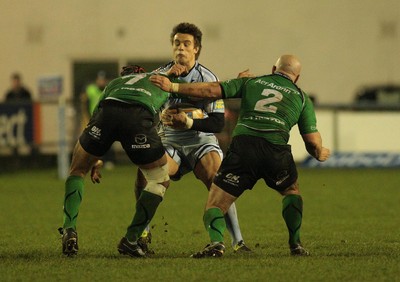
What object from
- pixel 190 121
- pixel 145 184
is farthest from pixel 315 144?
pixel 145 184

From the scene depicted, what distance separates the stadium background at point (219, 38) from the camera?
102 feet

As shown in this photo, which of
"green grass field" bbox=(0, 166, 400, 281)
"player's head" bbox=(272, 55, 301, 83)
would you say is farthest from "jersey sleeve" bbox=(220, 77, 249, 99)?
"green grass field" bbox=(0, 166, 400, 281)

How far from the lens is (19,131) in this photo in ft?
74.6

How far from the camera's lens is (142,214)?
9938 mm

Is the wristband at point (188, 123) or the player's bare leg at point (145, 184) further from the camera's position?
the player's bare leg at point (145, 184)

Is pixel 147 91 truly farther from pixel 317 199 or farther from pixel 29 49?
pixel 29 49

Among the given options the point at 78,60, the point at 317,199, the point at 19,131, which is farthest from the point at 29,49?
the point at 317,199

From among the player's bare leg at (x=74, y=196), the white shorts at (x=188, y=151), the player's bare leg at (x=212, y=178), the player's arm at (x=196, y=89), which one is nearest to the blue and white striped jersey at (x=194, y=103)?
the white shorts at (x=188, y=151)

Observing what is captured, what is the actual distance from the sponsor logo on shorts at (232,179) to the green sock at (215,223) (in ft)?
0.86

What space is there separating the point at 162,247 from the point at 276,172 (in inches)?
68.8

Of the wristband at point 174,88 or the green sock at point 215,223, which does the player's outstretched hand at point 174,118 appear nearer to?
the wristband at point 174,88

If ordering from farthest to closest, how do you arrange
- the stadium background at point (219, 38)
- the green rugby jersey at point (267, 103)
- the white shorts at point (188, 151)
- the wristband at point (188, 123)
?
the stadium background at point (219, 38) < the white shorts at point (188, 151) < the wristband at point (188, 123) < the green rugby jersey at point (267, 103)

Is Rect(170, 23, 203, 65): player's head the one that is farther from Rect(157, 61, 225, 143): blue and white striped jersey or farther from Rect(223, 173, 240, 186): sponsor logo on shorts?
Rect(223, 173, 240, 186): sponsor logo on shorts

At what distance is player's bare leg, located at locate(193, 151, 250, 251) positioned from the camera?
35.0 ft
